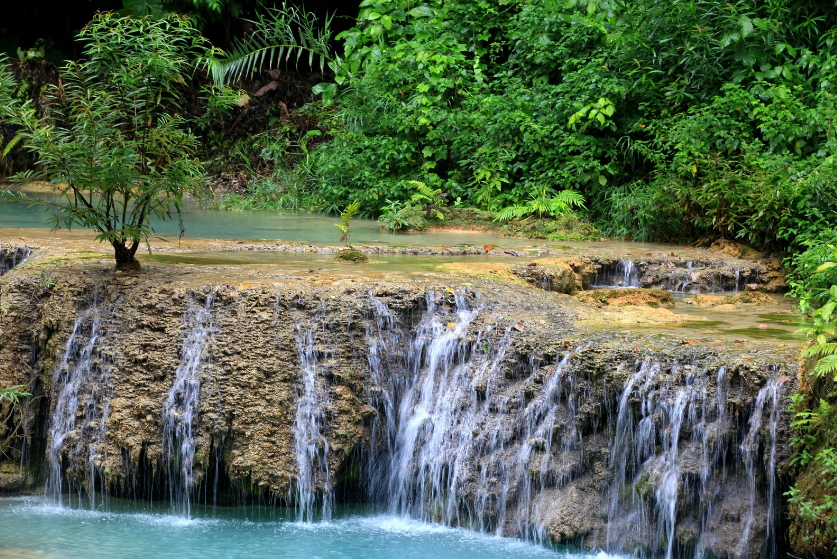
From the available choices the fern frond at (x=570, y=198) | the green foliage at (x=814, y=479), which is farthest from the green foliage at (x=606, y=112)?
→ the green foliage at (x=814, y=479)

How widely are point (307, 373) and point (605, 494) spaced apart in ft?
7.08

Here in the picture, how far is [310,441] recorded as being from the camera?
654 centimetres

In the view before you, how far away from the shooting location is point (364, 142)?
14.2 meters

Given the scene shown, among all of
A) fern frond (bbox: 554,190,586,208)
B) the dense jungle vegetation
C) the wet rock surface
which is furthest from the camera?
fern frond (bbox: 554,190,586,208)

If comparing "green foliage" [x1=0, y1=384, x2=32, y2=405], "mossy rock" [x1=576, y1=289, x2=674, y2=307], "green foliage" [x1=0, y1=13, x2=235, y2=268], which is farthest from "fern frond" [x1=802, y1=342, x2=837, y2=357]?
"green foliage" [x1=0, y1=384, x2=32, y2=405]

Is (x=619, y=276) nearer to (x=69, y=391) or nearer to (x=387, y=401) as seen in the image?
(x=387, y=401)

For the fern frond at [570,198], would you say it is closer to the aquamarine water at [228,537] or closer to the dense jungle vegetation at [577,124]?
the dense jungle vegetation at [577,124]

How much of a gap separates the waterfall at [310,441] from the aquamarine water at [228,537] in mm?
150

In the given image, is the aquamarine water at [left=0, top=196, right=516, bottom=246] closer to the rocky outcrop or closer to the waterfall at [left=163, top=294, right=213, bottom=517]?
the rocky outcrop

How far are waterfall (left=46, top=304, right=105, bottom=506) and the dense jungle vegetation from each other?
293 cm

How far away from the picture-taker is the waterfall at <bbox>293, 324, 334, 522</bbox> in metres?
6.52

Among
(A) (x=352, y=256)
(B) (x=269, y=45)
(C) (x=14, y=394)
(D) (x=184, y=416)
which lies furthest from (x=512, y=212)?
(C) (x=14, y=394)

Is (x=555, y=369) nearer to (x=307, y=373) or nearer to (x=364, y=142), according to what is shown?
(x=307, y=373)

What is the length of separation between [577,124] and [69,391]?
8338 mm
